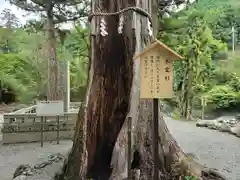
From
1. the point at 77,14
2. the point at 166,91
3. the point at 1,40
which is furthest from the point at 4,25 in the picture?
the point at 166,91

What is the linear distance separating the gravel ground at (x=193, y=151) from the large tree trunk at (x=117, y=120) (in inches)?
26.0

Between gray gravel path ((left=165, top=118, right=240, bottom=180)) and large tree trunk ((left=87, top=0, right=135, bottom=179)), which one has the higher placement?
large tree trunk ((left=87, top=0, right=135, bottom=179))

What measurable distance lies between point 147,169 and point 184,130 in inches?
217

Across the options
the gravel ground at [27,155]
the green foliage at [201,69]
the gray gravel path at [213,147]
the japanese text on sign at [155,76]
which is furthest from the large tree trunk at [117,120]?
the green foliage at [201,69]

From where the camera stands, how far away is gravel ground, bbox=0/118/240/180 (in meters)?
4.61

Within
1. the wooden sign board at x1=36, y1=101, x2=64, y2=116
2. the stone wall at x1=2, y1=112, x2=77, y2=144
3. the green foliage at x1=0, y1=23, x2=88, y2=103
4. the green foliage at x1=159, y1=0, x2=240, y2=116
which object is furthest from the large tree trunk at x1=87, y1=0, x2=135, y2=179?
the green foliage at x1=0, y1=23, x2=88, y2=103

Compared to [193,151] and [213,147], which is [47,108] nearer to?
[193,151]

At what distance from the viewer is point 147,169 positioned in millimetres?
3404

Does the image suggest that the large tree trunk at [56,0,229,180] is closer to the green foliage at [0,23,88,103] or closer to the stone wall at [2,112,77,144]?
the stone wall at [2,112,77,144]

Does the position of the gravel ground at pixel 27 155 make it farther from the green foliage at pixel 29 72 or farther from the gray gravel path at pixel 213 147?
the green foliage at pixel 29 72

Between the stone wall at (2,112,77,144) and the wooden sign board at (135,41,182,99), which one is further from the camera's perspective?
the stone wall at (2,112,77,144)

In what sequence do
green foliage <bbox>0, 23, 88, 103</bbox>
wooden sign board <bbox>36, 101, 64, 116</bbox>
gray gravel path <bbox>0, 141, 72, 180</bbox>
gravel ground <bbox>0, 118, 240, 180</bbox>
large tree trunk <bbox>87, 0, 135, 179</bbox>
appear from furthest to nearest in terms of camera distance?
green foliage <bbox>0, 23, 88, 103</bbox>, wooden sign board <bbox>36, 101, 64, 116</bbox>, gray gravel path <bbox>0, 141, 72, 180</bbox>, gravel ground <bbox>0, 118, 240, 180</bbox>, large tree trunk <bbox>87, 0, 135, 179</bbox>

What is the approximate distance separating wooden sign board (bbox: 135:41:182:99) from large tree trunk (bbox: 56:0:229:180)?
3.18 ft

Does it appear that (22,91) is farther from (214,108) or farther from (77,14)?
(214,108)
